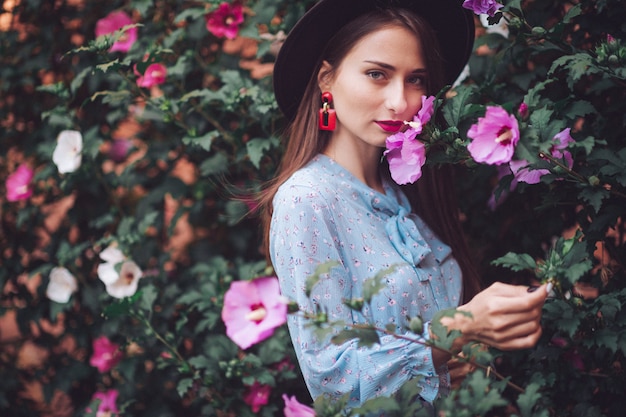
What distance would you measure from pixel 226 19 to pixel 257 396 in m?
1.13

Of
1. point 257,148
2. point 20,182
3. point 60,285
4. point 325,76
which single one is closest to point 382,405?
point 325,76

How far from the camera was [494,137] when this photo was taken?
1209 millimetres

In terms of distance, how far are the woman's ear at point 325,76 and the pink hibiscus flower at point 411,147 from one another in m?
0.26

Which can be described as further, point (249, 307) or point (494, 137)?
point (249, 307)

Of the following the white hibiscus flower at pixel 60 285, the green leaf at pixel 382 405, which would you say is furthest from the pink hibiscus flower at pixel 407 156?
the white hibiscus flower at pixel 60 285

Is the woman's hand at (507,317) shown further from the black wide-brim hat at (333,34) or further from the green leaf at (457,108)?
the black wide-brim hat at (333,34)

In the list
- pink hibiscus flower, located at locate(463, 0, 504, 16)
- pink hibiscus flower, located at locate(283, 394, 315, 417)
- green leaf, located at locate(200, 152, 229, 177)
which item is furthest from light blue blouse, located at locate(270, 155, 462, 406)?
green leaf, located at locate(200, 152, 229, 177)

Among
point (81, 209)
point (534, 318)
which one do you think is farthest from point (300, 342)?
point (81, 209)

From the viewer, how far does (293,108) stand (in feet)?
5.67

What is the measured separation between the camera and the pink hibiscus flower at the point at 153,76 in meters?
1.99

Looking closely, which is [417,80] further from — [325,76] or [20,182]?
[20,182]

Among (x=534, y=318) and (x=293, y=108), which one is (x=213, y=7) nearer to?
(x=293, y=108)

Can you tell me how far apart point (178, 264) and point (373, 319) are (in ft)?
4.09

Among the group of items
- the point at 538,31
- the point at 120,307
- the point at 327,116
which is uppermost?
the point at 538,31
